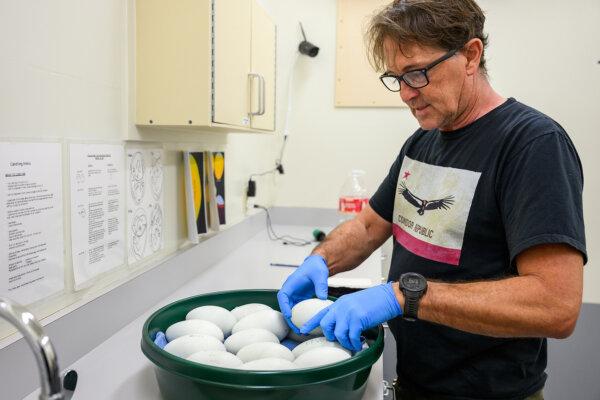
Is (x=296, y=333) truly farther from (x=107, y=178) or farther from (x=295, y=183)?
(x=295, y=183)

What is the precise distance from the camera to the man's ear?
1105 millimetres

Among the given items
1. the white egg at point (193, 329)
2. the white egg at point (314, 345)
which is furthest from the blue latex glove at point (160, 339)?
the white egg at point (314, 345)

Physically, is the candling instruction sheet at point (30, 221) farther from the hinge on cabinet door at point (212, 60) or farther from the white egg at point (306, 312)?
the white egg at point (306, 312)

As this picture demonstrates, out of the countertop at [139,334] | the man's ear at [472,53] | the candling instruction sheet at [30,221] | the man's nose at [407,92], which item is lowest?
the countertop at [139,334]

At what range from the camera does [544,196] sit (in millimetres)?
888

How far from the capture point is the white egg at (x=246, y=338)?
94cm

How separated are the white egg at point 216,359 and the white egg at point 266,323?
0.15 meters

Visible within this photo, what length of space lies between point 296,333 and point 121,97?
84 cm

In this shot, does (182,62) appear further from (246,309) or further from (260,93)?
(246,309)

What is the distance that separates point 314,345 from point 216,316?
0.79 ft

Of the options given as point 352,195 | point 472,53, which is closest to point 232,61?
point 472,53

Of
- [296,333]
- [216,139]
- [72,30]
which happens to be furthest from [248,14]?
[296,333]

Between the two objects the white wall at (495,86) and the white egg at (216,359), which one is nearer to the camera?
the white egg at (216,359)

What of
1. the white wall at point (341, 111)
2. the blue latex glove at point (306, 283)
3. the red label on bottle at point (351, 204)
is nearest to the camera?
the blue latex glove at point (306, 283)
